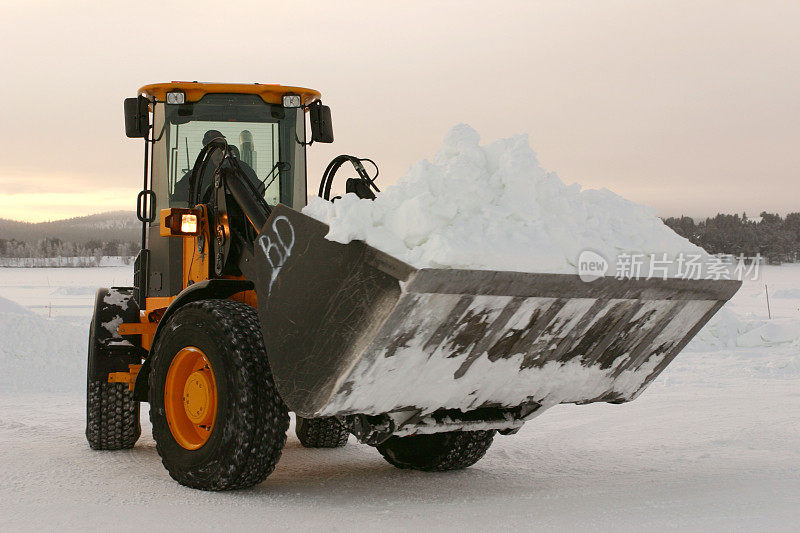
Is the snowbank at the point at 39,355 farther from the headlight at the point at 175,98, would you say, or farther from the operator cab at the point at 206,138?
the headlight at the point at 175,98

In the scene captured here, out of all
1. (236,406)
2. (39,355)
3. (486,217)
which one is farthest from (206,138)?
(39,355)

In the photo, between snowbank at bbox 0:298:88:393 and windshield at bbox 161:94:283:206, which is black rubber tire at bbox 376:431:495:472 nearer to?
windshield at bbox 161:94:283:206

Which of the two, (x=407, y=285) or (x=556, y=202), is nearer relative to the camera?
(x=407, y=285)

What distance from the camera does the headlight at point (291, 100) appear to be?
7.19 metres

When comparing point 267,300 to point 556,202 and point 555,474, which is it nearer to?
point 556,202

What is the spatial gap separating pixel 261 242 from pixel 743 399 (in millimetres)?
6648

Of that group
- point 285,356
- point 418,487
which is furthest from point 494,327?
point 418,487

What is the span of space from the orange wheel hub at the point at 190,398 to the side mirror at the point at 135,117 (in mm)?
1927

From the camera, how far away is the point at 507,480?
20.3ft

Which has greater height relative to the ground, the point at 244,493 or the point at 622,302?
the point at 622,302

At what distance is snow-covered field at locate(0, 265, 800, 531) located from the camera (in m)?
4.84

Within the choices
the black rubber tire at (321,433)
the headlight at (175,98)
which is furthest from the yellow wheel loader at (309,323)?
the black rubber tire at (321,433)

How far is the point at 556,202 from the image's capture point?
4945 millimetres

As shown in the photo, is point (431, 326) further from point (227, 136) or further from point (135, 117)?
point (135, 117)
